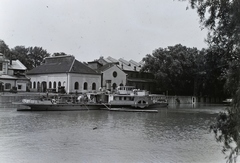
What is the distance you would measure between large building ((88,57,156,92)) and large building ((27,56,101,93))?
3137 millimetres

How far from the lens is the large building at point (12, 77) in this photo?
58122 millimetres

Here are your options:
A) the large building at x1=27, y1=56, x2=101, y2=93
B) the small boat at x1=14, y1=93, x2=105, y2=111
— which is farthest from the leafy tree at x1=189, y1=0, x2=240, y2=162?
the large building at x1=27, y1=56, x2=101, y2=93

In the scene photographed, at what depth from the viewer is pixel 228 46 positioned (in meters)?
8.66

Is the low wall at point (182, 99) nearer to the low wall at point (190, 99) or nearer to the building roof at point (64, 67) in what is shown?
the low wall at point (190, 99)

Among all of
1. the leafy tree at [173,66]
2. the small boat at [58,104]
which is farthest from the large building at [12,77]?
the leafy tree at [173,66]

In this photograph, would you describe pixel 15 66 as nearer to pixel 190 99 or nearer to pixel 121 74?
pixel 121 74

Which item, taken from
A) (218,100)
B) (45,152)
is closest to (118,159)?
(45,152)

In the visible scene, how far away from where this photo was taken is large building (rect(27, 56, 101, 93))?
61.7 m

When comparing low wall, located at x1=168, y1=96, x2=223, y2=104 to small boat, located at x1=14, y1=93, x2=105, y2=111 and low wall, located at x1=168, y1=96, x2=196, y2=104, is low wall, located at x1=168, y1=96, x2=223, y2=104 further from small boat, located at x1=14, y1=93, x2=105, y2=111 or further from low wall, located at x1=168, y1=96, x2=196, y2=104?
small boat, located at x1=14, y1=93, x2=105, y2=111

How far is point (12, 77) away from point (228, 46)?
56.3m

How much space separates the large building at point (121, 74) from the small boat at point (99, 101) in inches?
485

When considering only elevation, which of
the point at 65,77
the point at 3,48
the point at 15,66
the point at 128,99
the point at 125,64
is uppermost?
the point at 3,48

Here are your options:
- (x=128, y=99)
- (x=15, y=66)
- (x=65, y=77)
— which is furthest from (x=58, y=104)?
(x=15, y=66)

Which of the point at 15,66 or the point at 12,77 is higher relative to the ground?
the point at 15,66
